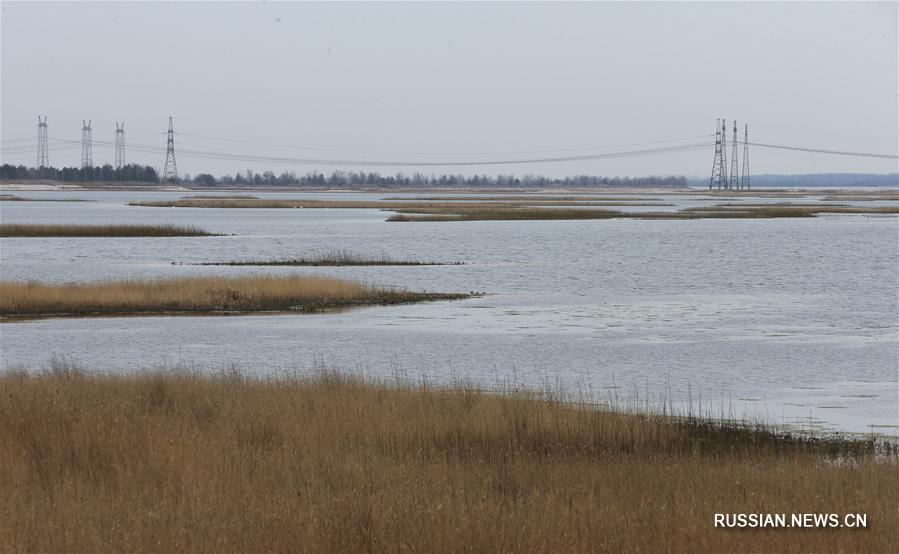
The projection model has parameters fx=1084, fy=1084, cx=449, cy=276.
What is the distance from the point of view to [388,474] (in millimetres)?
13695

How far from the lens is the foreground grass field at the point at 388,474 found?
35.3 feet

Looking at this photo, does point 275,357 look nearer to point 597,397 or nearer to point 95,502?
point 597,397

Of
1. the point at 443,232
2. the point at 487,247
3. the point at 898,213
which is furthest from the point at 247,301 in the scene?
the point at 898,213

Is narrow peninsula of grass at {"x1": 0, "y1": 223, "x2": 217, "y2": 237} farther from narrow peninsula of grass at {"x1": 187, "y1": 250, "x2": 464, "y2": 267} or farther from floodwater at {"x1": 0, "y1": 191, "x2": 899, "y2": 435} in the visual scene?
narrow peninsula of grass at {"x1": 187, "y1": 250, "x2": 464, "y2": 267}

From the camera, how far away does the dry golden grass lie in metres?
40.1

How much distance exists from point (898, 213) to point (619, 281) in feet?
377

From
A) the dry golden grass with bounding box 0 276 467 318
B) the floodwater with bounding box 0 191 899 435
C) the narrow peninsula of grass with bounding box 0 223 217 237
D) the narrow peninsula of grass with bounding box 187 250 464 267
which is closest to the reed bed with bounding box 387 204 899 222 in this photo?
the narrow peninsula of grass with bounding box 0 223 217 237

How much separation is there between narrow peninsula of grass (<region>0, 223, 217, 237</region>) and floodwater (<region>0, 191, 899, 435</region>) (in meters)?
8.38

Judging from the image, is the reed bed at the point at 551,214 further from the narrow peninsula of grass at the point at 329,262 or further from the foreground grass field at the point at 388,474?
the foreground grass field at the point at 388,474

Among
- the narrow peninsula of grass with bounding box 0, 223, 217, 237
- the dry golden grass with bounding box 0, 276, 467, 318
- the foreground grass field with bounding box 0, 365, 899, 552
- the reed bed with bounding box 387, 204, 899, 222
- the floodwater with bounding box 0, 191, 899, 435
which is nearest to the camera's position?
the foreground grass field with bounding box 0, 365, 899, 552

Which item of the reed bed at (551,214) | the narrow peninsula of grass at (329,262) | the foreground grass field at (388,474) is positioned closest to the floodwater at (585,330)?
the narrow peninsula of grass at (329,262)

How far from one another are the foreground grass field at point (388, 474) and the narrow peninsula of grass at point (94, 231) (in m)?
66.3

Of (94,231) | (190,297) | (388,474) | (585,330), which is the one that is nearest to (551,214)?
(94,231)

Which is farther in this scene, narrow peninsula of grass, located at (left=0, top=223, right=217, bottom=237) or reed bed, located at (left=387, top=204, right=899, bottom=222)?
reed bed, located at (left=387, top=204, right=899, bottom=222)
